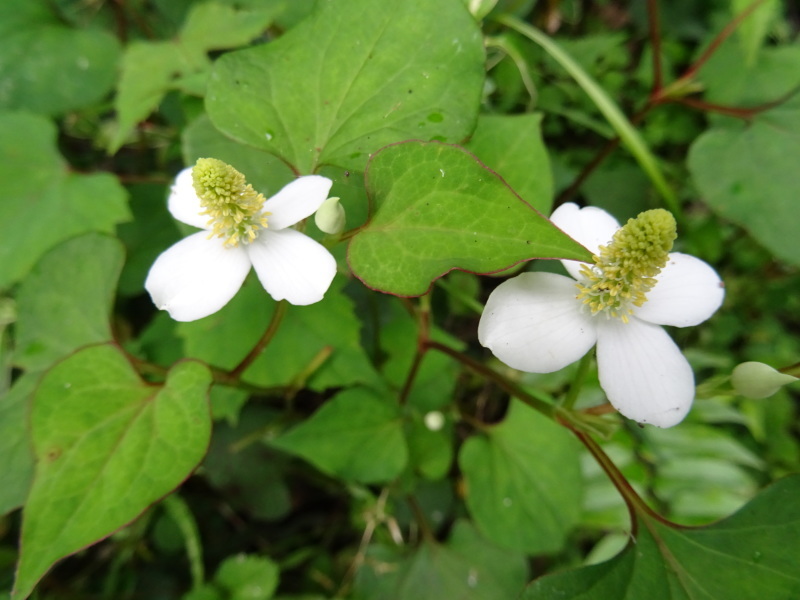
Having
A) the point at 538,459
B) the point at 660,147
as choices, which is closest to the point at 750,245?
the point at 660,147

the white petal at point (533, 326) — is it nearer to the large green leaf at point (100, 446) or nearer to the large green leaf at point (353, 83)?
the large green leaf at point (353, 83)

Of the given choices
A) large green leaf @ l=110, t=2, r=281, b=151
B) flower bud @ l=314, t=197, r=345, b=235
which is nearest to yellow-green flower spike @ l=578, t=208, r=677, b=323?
flower bud @ l=314, t=197, r=345, b=235

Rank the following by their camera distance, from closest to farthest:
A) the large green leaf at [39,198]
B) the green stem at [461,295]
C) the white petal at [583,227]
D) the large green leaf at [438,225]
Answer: the large green leaf at [438,225]
the white petal at [583,227]
the green stem at [461,295]
the large green leaf at [39,198]

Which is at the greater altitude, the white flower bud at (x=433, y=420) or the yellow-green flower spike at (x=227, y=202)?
the yellow-green flower spike at (x=227, y=202)

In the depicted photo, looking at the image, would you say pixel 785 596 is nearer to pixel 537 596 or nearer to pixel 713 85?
pixel 537 596

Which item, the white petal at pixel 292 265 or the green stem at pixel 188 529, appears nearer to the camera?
the white petal at pixel 292 265

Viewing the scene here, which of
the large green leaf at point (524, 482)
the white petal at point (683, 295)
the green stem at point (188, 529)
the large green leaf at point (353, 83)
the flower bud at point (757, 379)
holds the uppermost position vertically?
the large green leaf at point (353, 83)

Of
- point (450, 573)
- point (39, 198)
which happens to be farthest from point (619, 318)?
point (39, 198)

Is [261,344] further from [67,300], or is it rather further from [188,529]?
[188,529]

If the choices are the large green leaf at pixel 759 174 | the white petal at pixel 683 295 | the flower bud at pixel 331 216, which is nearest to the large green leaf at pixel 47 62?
the flower bud at pixel 331 216
